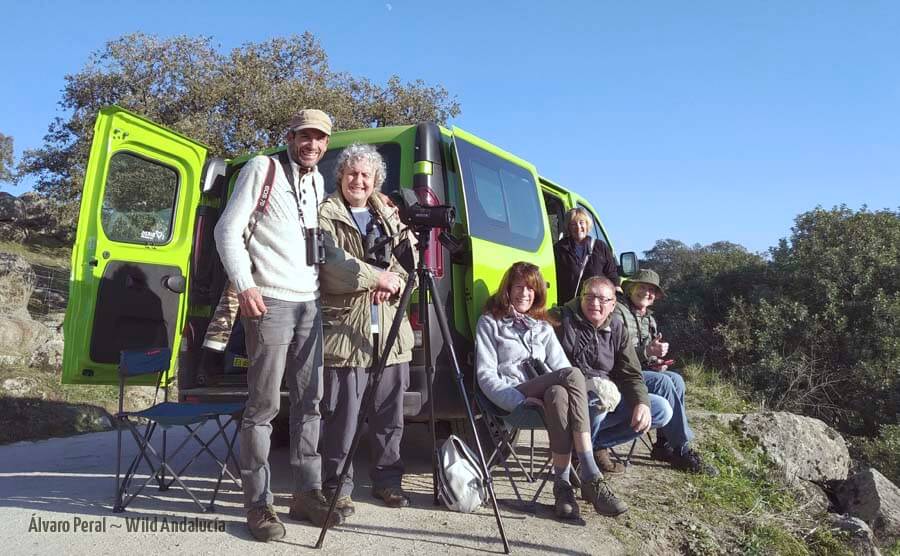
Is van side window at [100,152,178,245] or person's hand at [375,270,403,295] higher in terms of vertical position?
van side window at [100,152,178,245]

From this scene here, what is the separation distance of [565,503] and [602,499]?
201 millimetres

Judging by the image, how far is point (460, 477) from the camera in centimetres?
350

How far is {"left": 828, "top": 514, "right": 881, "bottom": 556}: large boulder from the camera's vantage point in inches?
182

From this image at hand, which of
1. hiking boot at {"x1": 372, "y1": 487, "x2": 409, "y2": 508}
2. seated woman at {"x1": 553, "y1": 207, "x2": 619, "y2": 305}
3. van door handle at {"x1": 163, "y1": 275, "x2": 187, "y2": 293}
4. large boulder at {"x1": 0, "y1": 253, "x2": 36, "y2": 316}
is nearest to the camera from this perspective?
hiking boot at {"x1": 372, "y1": 487, "x2": 409, "y2": 508}

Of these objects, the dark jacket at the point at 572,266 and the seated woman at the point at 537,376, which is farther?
the dark jacket at the point at 572,266

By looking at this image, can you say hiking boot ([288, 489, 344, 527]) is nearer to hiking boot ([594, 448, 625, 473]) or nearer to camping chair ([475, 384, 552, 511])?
camping chair ([475, 384, 552, 511])

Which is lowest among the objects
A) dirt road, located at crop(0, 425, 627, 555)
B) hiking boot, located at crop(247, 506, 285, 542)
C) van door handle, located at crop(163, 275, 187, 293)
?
dirt road, located at crop(0, 425, 627, 555)

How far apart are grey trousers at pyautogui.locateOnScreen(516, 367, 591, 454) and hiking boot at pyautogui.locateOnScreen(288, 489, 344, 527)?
3.85 feet

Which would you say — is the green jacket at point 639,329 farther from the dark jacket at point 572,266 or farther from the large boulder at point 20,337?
the large boulder at point 20,337

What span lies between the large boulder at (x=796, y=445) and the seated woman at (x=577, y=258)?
227cm

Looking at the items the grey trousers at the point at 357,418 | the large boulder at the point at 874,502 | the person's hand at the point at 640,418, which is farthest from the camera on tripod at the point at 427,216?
the large boulder at the point at 874,502

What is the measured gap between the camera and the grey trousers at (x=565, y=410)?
3.52 metres

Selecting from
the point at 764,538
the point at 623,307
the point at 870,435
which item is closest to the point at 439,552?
the point at 764,538

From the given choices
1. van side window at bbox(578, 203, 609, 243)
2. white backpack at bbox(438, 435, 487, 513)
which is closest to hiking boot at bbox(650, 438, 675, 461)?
white backpack at bbox(438, 435, 487, 513)
